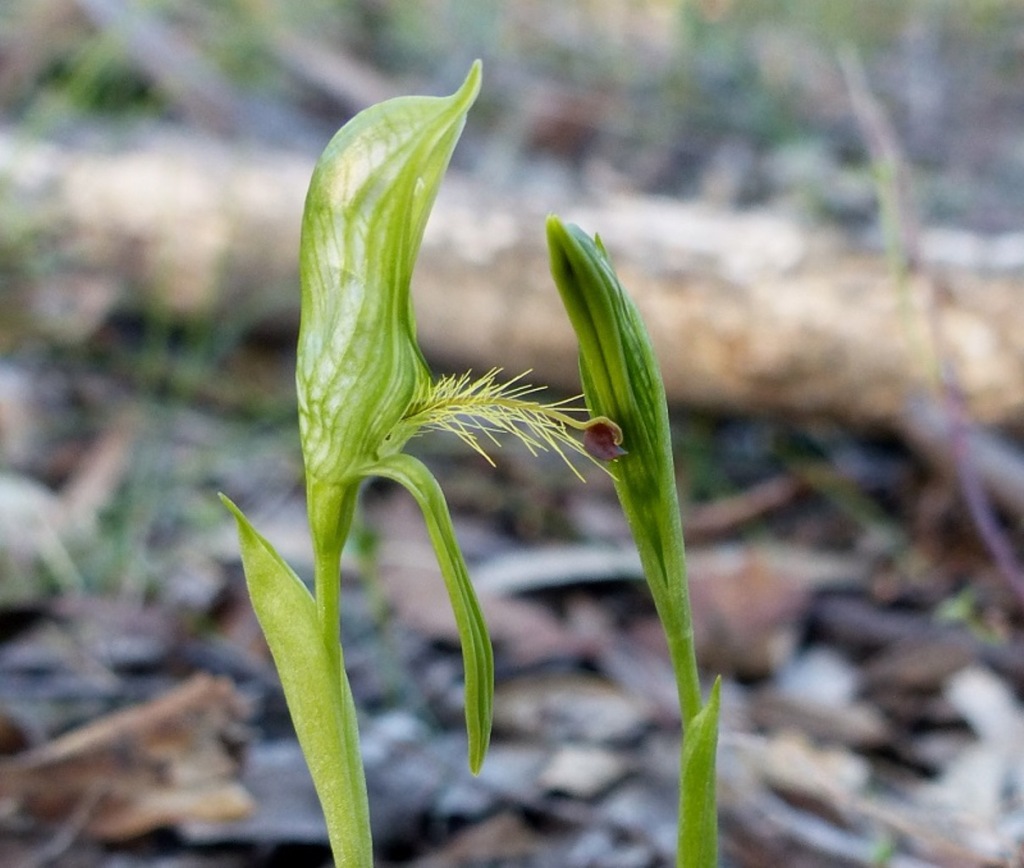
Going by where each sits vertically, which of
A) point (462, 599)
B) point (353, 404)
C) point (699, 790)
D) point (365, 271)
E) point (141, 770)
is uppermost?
point (365, 271)

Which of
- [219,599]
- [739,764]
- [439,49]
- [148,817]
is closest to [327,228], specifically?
[148,817]

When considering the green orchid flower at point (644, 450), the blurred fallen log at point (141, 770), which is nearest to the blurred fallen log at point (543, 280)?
the blurred fallen log at point (141, 770)

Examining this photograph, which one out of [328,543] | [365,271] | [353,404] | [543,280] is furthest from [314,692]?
[543,280]

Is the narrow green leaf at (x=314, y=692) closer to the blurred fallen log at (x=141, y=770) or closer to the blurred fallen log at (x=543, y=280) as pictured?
the blurred fallen log at (x=141, y=770)

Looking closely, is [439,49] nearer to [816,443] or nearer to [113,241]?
[113,241]

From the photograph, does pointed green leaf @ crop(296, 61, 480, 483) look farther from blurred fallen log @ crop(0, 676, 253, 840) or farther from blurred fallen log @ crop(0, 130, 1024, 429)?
blurred fallen log @ crop(0, 130, 1024, 429)

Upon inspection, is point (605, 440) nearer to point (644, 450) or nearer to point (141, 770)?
point (644, 450)

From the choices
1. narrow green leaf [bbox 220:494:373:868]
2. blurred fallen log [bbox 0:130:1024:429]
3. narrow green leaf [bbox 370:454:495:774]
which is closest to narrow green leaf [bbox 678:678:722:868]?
narrow green leaf [bbox 370:454:495:774]
